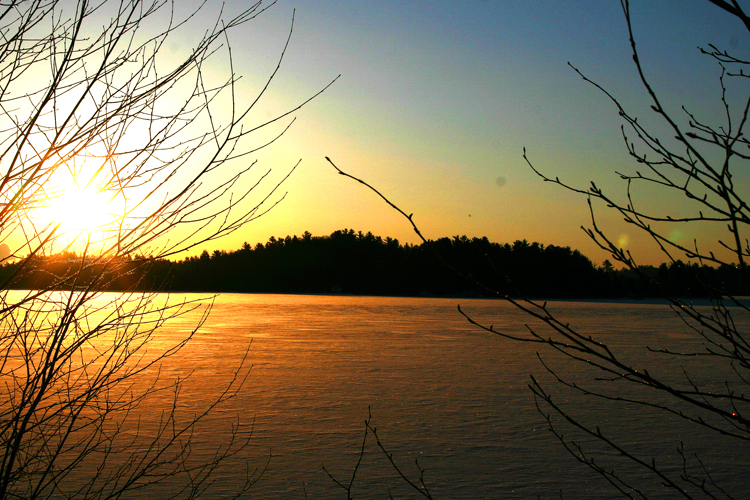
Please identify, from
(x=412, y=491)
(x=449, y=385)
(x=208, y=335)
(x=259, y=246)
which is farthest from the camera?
(x=259, y=246)

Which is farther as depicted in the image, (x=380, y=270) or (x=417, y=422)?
(x=380, y=270)

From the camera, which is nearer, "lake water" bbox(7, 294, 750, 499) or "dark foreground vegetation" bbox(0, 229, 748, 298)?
"lake water" bbox(7, 294, 750, 499)

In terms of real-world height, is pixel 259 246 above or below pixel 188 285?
above

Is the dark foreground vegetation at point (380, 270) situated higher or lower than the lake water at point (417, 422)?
higher

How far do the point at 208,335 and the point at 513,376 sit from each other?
732cm

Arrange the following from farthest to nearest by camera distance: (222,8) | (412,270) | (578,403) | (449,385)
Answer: (412,270) → (449,385) → (578,403) → (222,8)

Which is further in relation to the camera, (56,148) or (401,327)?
(401,327)

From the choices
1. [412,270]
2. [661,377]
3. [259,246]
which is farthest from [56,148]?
[259,246]

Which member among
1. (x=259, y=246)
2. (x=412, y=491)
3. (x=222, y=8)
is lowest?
(x=412, y=491)

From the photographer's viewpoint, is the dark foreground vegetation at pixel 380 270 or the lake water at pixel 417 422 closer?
the lake water at pixel 417 422

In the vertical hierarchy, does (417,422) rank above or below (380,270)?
below

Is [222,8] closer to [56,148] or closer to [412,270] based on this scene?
[56,148]

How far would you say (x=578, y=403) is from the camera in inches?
252

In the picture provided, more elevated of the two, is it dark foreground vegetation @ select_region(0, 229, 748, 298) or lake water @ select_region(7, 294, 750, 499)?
dark foreground vegetation @ select_region(0, 229, 748, 298)
